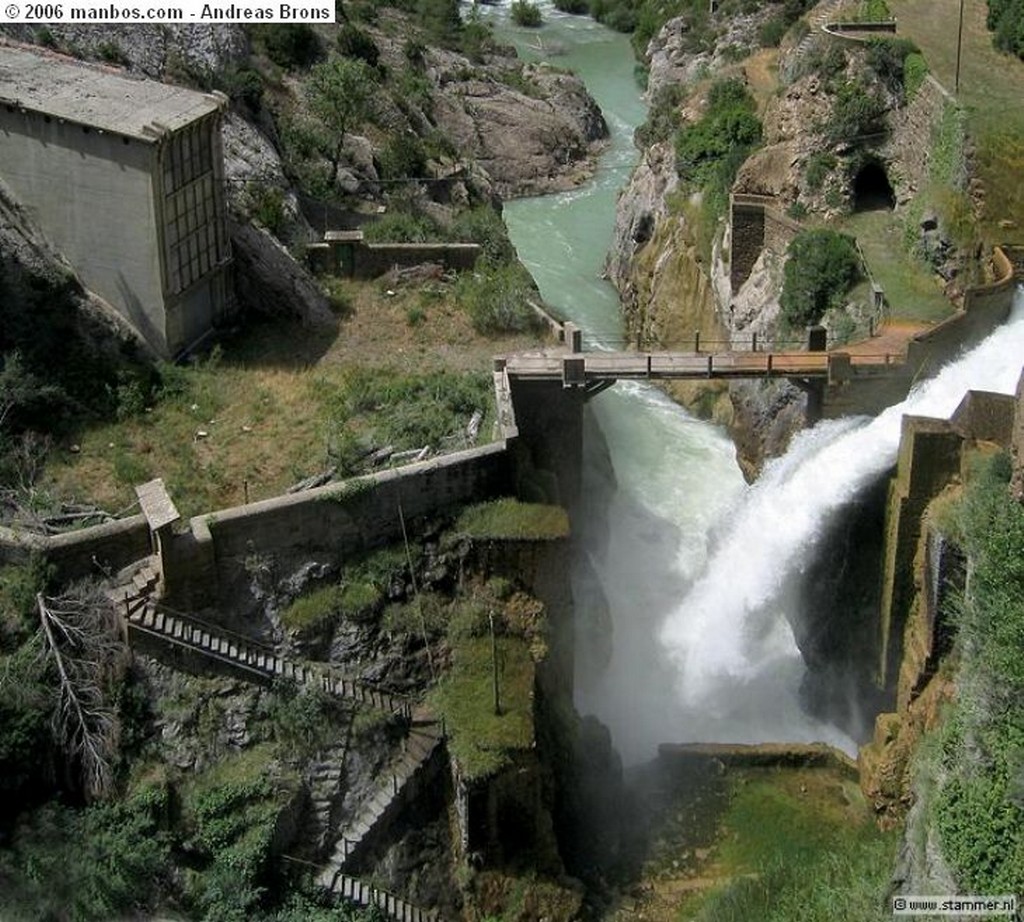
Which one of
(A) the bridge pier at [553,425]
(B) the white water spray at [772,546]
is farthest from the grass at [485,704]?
(B) the white water spray at [772,546]

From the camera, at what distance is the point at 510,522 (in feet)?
84.5

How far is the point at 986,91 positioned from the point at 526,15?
155 ft

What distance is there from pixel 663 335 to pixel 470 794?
78.2 ft

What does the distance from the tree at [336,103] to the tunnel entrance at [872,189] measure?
1374 centimetres

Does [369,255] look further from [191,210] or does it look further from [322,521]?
[322,521]

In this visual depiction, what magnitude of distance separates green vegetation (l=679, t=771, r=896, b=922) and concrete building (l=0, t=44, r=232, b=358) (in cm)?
1406

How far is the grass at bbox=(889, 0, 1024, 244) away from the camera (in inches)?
1427

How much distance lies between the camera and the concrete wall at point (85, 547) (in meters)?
22.8

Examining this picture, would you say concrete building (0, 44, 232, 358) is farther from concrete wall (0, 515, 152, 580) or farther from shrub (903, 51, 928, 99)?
shrub (903, 51, 928, 99)

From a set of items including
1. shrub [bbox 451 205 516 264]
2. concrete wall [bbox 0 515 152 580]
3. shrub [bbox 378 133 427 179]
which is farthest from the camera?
shrub [bbox 378 133 427 179]

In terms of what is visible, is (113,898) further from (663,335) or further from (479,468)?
(663,335)

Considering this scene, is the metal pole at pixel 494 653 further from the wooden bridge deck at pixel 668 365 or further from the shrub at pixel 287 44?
the shrub at pixel 287 44

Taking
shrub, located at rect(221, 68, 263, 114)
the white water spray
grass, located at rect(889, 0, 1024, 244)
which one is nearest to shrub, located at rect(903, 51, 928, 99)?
grass, located at rect(889, 0, 1024, 244)

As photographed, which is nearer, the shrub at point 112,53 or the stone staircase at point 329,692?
the stone staircase at point 329,692
